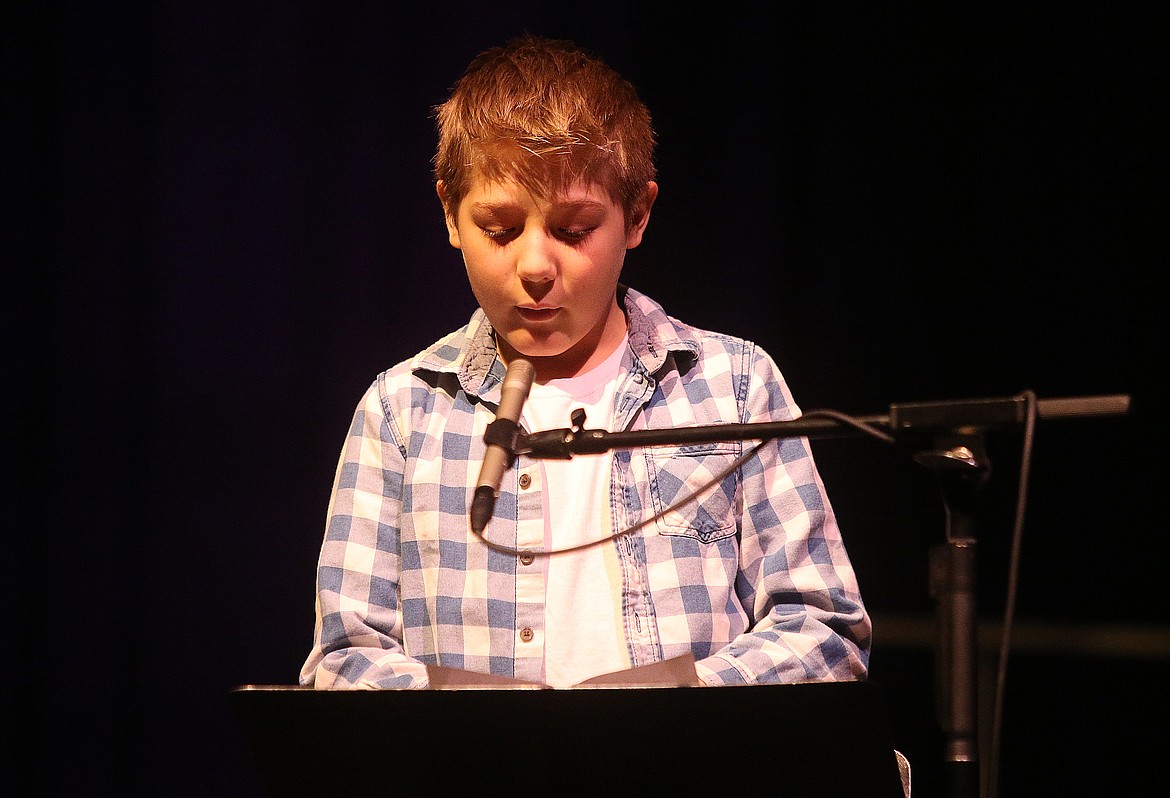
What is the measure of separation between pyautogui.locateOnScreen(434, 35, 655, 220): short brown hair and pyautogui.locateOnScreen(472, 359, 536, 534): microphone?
386 millimetres

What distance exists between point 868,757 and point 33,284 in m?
2.24

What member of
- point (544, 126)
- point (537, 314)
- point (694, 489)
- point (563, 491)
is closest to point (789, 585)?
point (694, 489)

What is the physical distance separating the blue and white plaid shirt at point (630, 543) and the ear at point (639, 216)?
0.14 m

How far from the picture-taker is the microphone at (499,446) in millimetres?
1008

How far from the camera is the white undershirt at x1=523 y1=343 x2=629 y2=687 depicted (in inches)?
54.7

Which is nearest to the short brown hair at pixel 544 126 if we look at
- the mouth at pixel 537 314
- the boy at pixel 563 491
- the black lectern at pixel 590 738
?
the boy at pixel 563 491

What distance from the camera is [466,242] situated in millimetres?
1432

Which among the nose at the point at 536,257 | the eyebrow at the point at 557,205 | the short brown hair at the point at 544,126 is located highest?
the short brown hair at the point at 544,126

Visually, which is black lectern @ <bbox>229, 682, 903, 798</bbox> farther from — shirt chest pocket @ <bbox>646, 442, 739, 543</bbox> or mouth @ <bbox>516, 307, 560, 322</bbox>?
mouth @ <bbox>516, 307, 560, 322</bbox>

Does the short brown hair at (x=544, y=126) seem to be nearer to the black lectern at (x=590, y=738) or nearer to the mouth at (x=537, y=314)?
the mouth at (x=537, y=314)

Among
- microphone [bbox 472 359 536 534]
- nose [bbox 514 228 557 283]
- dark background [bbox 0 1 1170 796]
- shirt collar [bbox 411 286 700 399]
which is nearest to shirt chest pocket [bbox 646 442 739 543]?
shirt collar [bbox 411 286 700 399]

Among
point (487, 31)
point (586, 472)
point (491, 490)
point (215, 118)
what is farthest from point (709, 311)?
point (491, 490)

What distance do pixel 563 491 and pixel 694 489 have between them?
0.17 meters

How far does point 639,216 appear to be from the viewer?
1.53 meters
